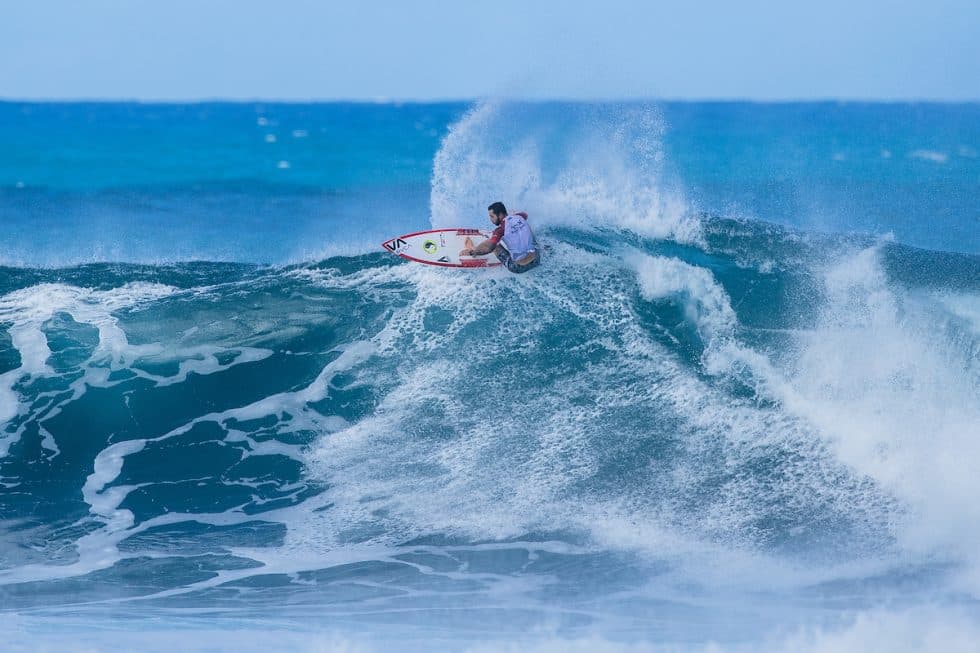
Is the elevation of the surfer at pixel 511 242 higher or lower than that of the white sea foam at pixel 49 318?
higher

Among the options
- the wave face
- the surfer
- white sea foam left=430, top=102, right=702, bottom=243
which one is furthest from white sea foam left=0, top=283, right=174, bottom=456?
the surfer

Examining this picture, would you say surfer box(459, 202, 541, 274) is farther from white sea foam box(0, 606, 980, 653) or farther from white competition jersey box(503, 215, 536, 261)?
white sea foam box(0, 606, 980, 653)

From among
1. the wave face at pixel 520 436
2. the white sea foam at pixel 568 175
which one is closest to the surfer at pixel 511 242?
the wave face at pixel 520 436

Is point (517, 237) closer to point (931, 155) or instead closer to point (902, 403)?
point (902, 403)

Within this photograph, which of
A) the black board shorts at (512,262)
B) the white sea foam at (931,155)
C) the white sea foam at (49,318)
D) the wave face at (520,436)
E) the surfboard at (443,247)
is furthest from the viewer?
the white sea foam at (931,155)

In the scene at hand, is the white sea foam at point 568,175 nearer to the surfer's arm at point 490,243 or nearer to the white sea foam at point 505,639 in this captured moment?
the surfer's arm at point 490,243

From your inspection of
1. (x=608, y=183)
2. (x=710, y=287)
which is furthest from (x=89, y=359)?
(x=710, y=287)

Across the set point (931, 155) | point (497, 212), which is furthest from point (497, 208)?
point (931, 155)

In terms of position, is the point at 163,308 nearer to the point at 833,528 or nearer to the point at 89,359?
the point at 89,359
